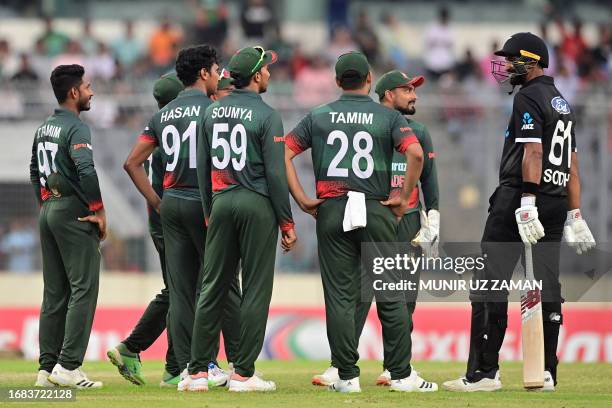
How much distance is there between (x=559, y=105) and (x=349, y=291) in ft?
7.54

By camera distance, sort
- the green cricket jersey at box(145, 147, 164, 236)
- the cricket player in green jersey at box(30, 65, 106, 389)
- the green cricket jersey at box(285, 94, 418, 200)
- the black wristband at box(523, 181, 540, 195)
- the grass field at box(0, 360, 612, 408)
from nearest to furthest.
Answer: the grass field at box(0, 360, 612, 408), the black wristband at box(523, 181, 540, 195), the green cricket jersey at box(285, 94, 418, 200), the cricket player in green jersey at box(30, 65, 106, 389), the green cricket jersey at box(145, 147, 164, 236)

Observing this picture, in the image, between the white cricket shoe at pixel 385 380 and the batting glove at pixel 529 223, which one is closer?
the batting glove at pixel 529 223

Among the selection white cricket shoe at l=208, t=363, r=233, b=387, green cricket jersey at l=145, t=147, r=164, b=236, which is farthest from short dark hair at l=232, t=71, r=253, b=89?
white cricket shoe at l=208, t=363, r=233, b=387

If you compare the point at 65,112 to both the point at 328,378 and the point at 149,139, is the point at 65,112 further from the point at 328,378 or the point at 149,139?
the point at 328,378

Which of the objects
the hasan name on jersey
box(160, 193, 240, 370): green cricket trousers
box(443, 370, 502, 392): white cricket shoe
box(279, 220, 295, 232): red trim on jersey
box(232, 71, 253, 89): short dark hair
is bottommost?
box(443, 370, 502, 392): white cricket shoe

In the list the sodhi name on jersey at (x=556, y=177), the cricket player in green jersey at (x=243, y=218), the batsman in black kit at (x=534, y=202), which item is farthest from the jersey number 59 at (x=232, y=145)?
the sodhi name on jersey at (x=556, y=177)

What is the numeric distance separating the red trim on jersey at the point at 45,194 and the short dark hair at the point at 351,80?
275 cm

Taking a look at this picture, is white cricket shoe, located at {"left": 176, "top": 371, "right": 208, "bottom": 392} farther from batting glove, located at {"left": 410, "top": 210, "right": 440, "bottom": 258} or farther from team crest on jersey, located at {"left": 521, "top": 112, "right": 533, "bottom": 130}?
team crest on jersey, located at {"left": 521, "top": 112, "right": 533, "bottom": 130}

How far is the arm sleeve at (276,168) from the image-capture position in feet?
36.3

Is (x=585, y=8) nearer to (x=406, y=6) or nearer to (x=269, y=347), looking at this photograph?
(x=406, y=6)

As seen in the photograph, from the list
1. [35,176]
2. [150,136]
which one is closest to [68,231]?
[35,176]

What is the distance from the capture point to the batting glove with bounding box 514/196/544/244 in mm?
10867

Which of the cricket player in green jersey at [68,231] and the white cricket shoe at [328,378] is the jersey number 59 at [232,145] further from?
the white cricket shoe at [328,378]

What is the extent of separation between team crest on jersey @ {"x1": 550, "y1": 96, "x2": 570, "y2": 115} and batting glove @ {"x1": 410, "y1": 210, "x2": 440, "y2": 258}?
2133mm
